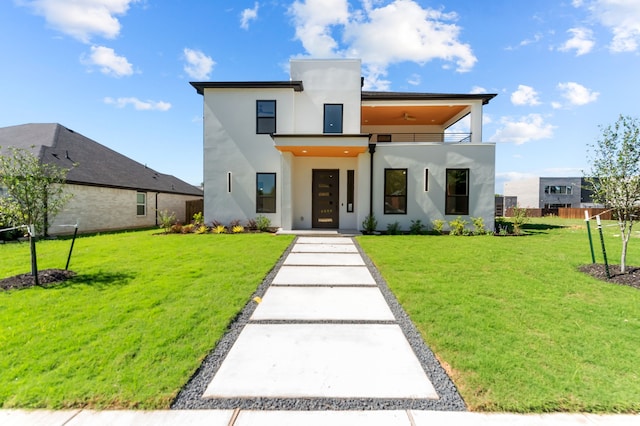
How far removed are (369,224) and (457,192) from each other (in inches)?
170

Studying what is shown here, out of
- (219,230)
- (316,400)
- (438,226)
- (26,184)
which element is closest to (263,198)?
(219,230)

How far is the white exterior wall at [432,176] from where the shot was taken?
1218 cm

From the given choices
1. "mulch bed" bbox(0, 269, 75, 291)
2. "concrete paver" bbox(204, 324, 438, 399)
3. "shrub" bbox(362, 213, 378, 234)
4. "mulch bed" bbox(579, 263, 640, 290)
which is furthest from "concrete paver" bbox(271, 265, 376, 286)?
"shrub" bbox(362, 213, 378, 234)

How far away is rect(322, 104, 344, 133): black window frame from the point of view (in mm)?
12914

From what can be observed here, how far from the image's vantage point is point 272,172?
12.8 metres

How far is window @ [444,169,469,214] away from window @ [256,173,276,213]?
7.77 m

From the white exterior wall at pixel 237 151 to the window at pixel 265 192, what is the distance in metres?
0.18

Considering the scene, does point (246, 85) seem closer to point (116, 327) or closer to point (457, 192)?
point (457, 192)

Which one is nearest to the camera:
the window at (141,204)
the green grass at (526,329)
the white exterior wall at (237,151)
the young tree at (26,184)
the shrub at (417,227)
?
the green grass at (526,329)

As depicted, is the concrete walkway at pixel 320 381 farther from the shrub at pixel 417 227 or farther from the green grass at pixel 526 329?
the shrub at pixel 417 227

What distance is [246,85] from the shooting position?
12453mm

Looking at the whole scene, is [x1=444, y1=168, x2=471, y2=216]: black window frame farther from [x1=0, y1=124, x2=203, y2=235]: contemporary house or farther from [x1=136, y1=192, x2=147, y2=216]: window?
[x1=136, y1=192, x2=147, y2=216]: window

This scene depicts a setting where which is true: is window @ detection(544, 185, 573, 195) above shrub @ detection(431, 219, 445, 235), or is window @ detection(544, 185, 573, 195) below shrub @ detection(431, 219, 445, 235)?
above

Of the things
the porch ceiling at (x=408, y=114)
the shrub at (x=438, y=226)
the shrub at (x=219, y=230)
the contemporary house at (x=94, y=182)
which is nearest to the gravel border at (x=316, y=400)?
the shrub at (x=219, y=230)
